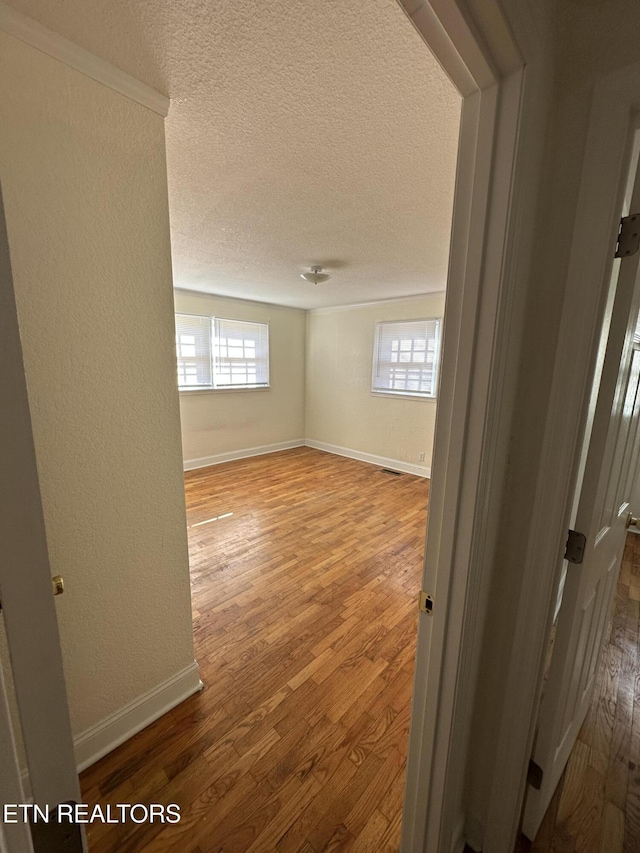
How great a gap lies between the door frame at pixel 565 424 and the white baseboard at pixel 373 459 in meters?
3.58

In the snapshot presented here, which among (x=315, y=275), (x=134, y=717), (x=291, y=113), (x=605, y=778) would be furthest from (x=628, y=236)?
(x=315, y=275)

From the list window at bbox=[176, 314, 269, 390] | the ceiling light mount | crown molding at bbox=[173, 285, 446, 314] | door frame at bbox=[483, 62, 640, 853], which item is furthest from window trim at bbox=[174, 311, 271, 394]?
door frame at bbox=[483, 62, 640, 853]

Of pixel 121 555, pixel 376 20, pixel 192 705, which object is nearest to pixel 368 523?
pixel 192 705

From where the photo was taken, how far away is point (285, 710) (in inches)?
59.0

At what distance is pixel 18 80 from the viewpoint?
94 cm

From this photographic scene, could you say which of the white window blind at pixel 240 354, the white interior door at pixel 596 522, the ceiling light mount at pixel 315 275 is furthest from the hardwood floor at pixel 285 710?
the white window blind at pixel 240 354

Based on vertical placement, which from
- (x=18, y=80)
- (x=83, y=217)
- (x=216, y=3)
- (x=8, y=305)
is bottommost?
(x=8, y=305)

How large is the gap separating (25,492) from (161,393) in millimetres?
1061

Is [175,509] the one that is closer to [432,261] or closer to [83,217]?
[83,217]

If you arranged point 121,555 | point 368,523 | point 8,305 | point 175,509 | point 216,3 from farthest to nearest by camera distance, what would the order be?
1. point 368,523
2. point 175,509
3. point 121,555
4. point 216,3
5. point 8,305

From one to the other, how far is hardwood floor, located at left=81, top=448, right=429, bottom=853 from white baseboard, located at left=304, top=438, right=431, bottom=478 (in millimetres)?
1711

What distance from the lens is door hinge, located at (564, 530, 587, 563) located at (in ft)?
3.08

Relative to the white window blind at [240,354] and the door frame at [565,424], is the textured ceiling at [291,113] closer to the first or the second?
the door frame at [565,424]

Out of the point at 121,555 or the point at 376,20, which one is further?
the point at 121,555
